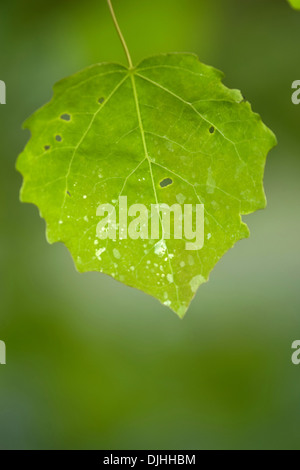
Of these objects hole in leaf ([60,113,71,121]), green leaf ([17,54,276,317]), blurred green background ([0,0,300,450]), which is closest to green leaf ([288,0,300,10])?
green leaf ([17,54,276,317])

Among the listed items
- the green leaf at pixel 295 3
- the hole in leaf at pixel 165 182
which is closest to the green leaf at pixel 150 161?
the hole in leaf at pixel 165 182

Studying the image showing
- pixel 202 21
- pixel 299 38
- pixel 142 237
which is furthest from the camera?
pixel 299 38

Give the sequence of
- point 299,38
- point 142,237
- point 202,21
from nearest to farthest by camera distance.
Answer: point 142,237 → point 202,21 → point 299,38

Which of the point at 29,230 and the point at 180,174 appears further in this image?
the point at 29,230

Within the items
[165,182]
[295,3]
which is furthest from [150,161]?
[295,3]

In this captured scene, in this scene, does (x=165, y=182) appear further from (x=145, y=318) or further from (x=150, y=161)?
(x=145, y=318)

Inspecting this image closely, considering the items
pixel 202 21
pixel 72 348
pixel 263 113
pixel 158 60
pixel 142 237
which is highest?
pixel 202 21

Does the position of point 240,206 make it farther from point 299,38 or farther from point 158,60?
point 299,38

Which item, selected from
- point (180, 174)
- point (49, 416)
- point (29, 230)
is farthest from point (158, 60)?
point (49, 416)
